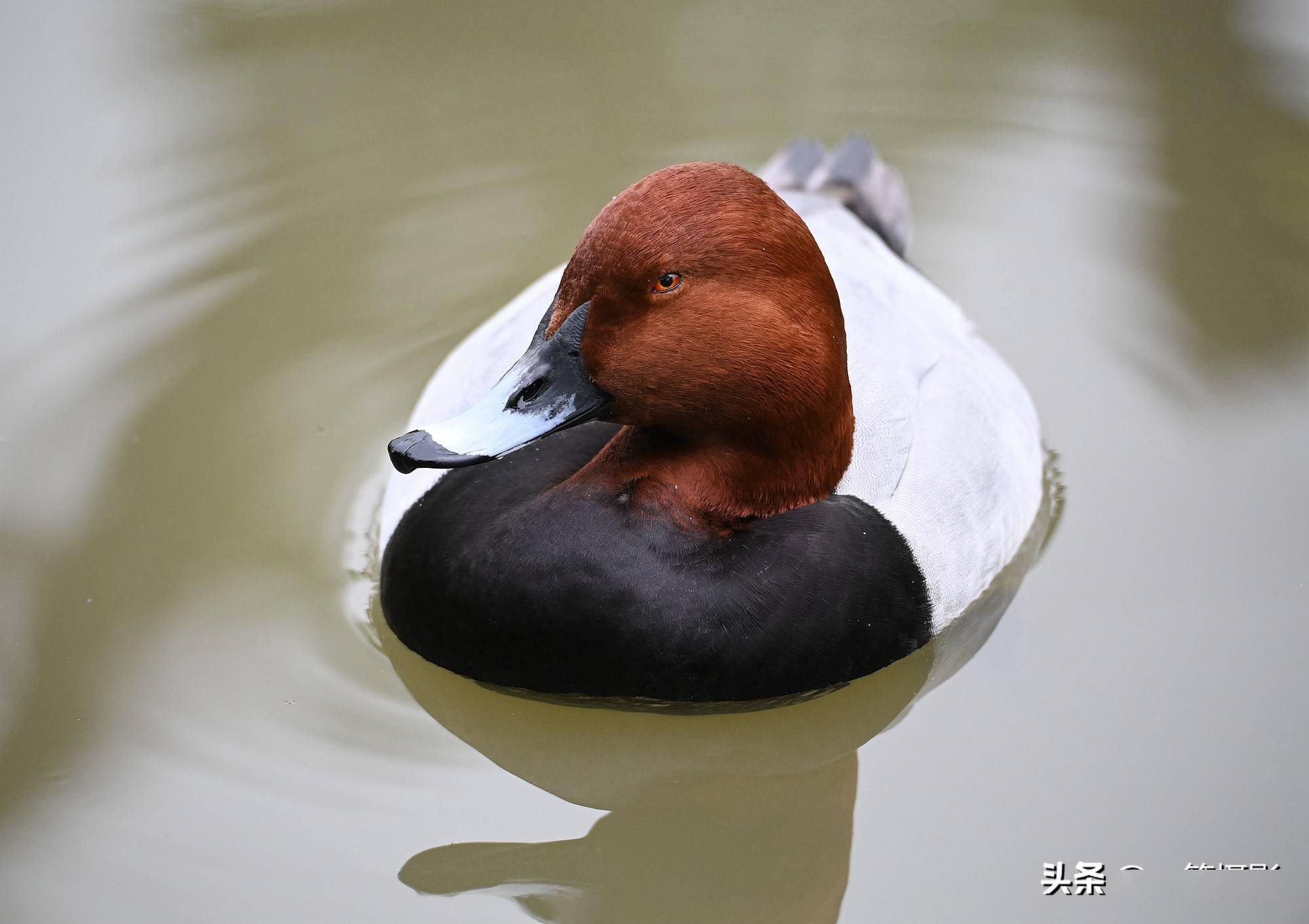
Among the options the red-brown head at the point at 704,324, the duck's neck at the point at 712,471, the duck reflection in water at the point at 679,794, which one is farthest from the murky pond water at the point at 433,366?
the red-brown head at the point at 704,324

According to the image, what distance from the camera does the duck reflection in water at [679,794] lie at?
2799mm

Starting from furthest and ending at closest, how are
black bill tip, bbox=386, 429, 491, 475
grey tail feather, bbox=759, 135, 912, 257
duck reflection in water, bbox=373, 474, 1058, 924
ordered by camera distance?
grey tail feather, bbox=759, 135, 912, 257, duck reflection in water, bbox=373, 474, 1058, 924, black bill tip, bbox=386, 429, 491, 475

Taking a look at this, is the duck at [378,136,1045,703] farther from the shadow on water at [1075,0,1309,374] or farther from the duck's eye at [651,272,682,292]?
the shadow on water at [1075,0,1309,374]

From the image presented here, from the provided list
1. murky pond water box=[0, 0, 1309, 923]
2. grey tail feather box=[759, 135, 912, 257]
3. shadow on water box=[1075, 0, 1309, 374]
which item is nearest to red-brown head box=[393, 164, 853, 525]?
murky pond water box=[0, 0, 1309, 923]

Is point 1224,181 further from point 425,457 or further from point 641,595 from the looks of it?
point 425,457

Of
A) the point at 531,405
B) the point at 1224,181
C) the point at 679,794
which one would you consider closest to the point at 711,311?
the point at 531,405

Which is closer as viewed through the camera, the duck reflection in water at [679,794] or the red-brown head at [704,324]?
the red-brown head at [704,324]

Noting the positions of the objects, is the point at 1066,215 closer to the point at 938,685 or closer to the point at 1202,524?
the point at 1202,524

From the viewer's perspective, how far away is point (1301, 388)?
159 inches

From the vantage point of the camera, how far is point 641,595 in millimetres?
2797

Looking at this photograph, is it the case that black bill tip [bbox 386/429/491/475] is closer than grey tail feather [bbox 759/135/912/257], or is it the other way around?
black bill tip [bbox 386/429/491/475]

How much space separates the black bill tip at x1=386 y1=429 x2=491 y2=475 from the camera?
101 inches

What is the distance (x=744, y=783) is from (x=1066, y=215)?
2.59 meters

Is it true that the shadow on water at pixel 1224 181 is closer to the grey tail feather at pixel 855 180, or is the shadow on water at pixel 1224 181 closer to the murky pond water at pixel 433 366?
→ the murky pond water at pixel 433 366
